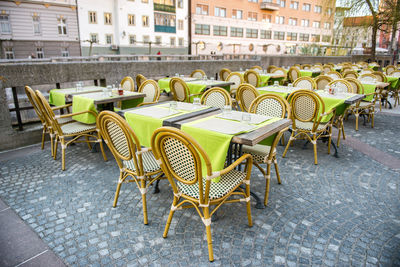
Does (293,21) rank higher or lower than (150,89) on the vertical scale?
higher

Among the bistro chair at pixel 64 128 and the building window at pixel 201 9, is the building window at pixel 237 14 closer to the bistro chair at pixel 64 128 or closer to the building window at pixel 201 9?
the building window at pixel 201 9

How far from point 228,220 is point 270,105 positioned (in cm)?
156

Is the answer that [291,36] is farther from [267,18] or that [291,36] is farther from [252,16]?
[252,16]

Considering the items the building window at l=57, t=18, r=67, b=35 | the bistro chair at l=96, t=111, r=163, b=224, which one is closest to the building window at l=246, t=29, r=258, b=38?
the building window at l=57, t=18, r=67, b=35

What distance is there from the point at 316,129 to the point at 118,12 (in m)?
30.8

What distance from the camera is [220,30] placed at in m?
38.1

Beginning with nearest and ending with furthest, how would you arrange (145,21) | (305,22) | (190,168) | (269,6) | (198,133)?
(190,168) < (198,133) < (145,21) < (269,6) < (305,22)

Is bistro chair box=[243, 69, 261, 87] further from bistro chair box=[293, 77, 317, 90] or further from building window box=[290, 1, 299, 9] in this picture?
building window box=[290, 1, 299, 9]

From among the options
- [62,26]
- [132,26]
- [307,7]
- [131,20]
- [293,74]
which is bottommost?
[293,74]

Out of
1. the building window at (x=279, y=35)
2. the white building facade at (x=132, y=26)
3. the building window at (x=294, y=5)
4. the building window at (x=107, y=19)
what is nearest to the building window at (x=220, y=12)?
the white building facade at (x=132, y=26)

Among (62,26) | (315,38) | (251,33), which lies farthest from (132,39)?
(315,38)

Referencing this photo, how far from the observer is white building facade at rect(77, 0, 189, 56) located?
2847cm

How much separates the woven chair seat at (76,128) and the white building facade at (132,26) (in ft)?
81.5

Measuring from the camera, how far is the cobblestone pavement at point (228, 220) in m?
2.19
